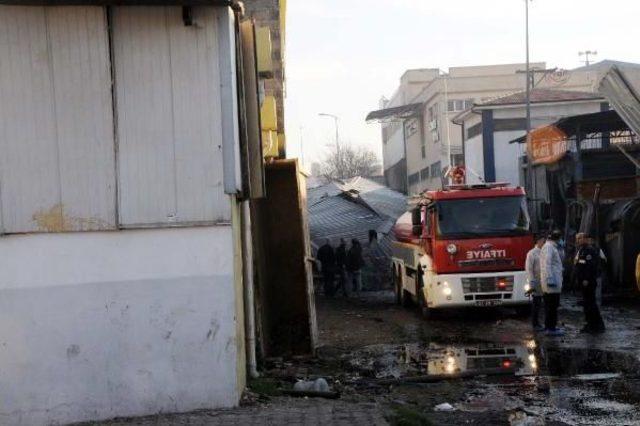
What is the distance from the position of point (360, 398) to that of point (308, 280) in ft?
11.0

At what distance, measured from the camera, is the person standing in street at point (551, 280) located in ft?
50.8

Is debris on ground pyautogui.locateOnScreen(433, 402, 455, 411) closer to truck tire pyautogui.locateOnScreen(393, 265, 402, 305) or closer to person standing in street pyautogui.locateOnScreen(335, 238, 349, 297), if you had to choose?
truck tire pyautogui.locateOnScreen(393, 265, 402, 305)

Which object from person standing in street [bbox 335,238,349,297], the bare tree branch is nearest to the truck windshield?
person standing in street [bbox 335,238,349,297]

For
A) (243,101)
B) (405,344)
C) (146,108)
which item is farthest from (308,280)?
(146,108)

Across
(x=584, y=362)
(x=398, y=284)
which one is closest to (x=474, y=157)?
(x=398, y=284)

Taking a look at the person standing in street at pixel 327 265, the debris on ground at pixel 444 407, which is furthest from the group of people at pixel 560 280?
the person standing in street at pixel 327 265

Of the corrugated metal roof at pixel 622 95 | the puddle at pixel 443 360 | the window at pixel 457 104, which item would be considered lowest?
the puddle at pixel 443 360

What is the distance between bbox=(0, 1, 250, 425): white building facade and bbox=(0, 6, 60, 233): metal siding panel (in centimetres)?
1

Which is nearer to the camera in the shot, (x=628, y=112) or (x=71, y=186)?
(x=71, y=186)

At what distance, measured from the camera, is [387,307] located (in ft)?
75.7

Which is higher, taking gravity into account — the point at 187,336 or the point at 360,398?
the point at 187,336

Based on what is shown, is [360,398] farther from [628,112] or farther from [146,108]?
[628,112]

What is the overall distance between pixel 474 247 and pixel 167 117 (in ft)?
34.4

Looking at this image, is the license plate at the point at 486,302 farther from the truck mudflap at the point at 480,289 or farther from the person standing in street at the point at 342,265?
the person standing in street at the point at 342,265
